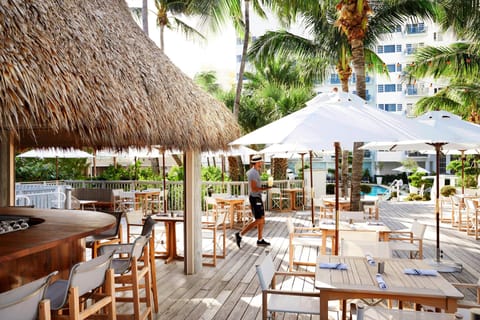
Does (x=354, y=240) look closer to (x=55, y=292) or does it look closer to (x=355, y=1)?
(x=55, y=292)

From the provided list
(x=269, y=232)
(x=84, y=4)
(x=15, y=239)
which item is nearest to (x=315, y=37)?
(x=269, y=232)

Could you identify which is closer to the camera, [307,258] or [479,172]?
[307,258]

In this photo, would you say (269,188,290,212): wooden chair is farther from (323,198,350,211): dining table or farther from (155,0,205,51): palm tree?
(155,0,205,51): palm tree

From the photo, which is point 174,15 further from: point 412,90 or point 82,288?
point 412,90

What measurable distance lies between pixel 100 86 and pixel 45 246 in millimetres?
1711

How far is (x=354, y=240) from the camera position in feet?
17.8

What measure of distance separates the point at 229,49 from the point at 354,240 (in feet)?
129

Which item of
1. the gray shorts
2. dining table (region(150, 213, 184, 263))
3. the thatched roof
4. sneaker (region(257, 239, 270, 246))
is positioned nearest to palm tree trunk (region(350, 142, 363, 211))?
sneaker (region(257, 239, 270, 246))

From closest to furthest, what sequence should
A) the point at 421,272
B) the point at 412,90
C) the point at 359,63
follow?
the point at 421,272 → the point at 359,63 → the point at 412,90

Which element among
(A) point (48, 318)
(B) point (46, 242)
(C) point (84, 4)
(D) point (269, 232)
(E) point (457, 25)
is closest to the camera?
(A) point (48, 318)

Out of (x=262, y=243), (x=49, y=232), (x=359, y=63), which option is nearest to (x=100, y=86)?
(x=49, y=232)

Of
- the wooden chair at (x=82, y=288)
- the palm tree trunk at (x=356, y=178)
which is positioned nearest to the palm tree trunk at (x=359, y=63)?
the palm tree trunk at (x=356, y=178)

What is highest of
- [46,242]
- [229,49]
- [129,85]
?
[229,49]

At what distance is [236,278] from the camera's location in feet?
22.9
